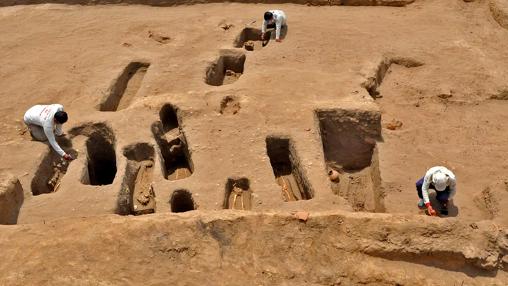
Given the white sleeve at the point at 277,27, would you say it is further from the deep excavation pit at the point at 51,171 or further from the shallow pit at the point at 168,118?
the deep excavation pit at the point at 51,171

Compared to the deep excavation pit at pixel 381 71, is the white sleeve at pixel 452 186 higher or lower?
lower

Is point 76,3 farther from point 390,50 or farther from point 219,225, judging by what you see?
point 219,225

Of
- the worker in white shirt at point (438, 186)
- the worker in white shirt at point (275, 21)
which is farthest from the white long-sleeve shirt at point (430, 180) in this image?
the worker in white shirt at point (275, 21)

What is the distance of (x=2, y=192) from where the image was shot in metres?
6.46

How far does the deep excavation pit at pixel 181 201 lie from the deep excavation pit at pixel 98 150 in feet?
A: 5.51

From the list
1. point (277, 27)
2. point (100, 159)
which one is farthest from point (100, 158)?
point (277, 27)

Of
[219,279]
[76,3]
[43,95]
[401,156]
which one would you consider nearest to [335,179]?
[401,156]

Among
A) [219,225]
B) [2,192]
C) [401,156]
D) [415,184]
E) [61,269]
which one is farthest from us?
[401,156]

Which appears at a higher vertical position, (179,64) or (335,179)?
(179,64)

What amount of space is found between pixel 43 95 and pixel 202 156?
3.72 meters

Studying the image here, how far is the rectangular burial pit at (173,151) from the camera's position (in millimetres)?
8289

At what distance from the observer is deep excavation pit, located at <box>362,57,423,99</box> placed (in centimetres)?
930

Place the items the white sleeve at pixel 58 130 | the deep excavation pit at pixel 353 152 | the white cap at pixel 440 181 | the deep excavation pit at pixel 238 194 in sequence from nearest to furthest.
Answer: the white cap at pixel 440 181 → the deep excavation pit at pixel 238 194 → the white sleeve at pixel 58 130 → the deep excavation pit at pixel 353 152

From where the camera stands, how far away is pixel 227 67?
34.8 feet
